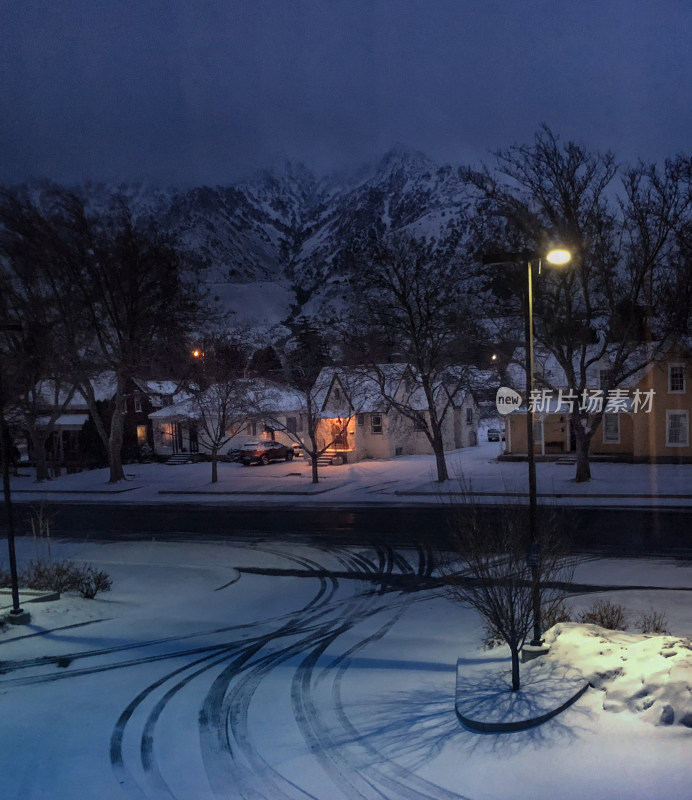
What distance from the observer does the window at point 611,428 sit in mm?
37919

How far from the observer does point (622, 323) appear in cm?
2881

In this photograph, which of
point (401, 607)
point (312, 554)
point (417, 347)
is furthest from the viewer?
point (417, 347)

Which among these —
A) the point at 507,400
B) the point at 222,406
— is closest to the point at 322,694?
the point at 222,406

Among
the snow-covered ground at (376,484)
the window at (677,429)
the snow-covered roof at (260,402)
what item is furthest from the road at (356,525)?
the window at (677,429)

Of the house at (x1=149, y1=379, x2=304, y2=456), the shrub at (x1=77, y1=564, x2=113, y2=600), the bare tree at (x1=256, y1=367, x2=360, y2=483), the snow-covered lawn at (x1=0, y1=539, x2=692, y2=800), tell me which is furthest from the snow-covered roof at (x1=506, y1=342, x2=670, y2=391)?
the shrub at (x1=77, y1=564, x2=113, y2=600)

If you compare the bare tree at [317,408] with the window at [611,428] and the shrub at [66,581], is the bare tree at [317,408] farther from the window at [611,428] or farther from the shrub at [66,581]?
the shrub at [66,581]

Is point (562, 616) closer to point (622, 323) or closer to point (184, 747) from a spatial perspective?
point (184, 747)

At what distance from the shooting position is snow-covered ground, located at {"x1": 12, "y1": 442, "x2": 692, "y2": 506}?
90.1ft

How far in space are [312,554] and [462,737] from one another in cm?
1131

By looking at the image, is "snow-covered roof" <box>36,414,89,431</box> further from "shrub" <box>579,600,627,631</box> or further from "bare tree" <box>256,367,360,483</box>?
"shrub" <box>579,600,627,631</box>

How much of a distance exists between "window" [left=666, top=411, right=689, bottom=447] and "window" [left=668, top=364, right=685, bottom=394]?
1.26 metres

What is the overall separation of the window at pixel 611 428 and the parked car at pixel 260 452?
21968 millimetres

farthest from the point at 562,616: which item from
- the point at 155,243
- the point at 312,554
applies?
the point at 155,243

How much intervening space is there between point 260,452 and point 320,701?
36.3 meters
